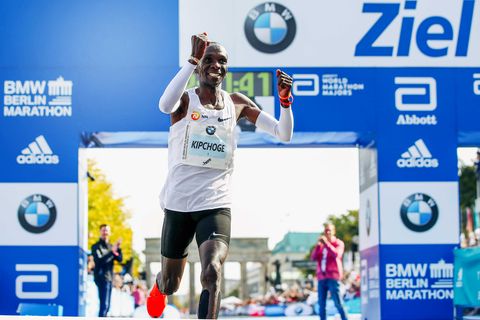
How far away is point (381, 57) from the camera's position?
516 inches

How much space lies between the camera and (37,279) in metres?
12.7

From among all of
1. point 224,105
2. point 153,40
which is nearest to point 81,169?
point 153,40

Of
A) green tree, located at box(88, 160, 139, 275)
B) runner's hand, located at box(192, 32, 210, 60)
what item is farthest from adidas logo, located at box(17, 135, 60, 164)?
green tree, located at box(88, 160, 139, 275)

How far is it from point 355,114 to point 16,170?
4.46 m

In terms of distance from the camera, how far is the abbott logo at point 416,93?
1313 centimetres

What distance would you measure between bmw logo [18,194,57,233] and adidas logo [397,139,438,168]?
458 centimetres

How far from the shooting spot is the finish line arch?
1281 centimetres

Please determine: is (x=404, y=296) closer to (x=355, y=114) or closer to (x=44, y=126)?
(x=355, y=114)

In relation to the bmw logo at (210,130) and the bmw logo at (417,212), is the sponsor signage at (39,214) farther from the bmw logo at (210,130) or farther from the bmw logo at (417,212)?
the bmw logo at (210,130)

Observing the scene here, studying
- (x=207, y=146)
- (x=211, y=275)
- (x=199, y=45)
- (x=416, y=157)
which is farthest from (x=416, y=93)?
(x=211, y=275)

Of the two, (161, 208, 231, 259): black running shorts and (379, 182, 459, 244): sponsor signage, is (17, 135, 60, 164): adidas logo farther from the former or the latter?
(161, 208, 231, 259): black running shorts

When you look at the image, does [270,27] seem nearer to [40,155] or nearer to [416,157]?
[416,157]

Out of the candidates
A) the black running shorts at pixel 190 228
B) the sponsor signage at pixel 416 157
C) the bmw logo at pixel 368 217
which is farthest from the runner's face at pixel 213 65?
the bmw logo at pixel 368 217

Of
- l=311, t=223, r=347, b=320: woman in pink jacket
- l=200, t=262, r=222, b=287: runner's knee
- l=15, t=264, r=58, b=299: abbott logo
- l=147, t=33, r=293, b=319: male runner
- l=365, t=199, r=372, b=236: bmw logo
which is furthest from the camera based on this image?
l=311, t=223, r=347, b=320: woman in pink jacket
